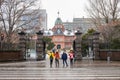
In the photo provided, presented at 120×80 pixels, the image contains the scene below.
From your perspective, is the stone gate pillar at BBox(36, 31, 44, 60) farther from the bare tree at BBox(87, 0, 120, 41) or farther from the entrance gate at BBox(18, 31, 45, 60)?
the bare tree at BBox(87, 0, 120, 41)

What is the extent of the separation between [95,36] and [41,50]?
25.2ft

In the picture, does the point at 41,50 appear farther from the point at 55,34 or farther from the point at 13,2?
the point at 55,34

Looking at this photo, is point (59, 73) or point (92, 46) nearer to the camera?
point (59, 73)

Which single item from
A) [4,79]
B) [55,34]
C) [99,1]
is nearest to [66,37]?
[55,34]

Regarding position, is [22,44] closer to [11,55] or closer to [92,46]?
[11,55]

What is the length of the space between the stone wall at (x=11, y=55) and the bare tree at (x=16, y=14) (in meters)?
7.18

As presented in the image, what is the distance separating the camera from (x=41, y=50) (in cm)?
4828

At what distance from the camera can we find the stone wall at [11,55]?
45.4 m

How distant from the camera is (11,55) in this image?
151 feet

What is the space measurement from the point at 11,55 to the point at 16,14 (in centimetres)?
1099

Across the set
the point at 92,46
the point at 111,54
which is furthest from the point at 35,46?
the point at 111,54

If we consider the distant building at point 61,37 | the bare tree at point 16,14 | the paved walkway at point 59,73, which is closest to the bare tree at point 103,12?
the bare tree at point 16,14

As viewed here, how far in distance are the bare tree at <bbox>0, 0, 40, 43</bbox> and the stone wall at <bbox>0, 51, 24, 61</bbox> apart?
718 centimetres

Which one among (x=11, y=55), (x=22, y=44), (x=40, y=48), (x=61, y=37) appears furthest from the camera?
(x=61, y=37)
